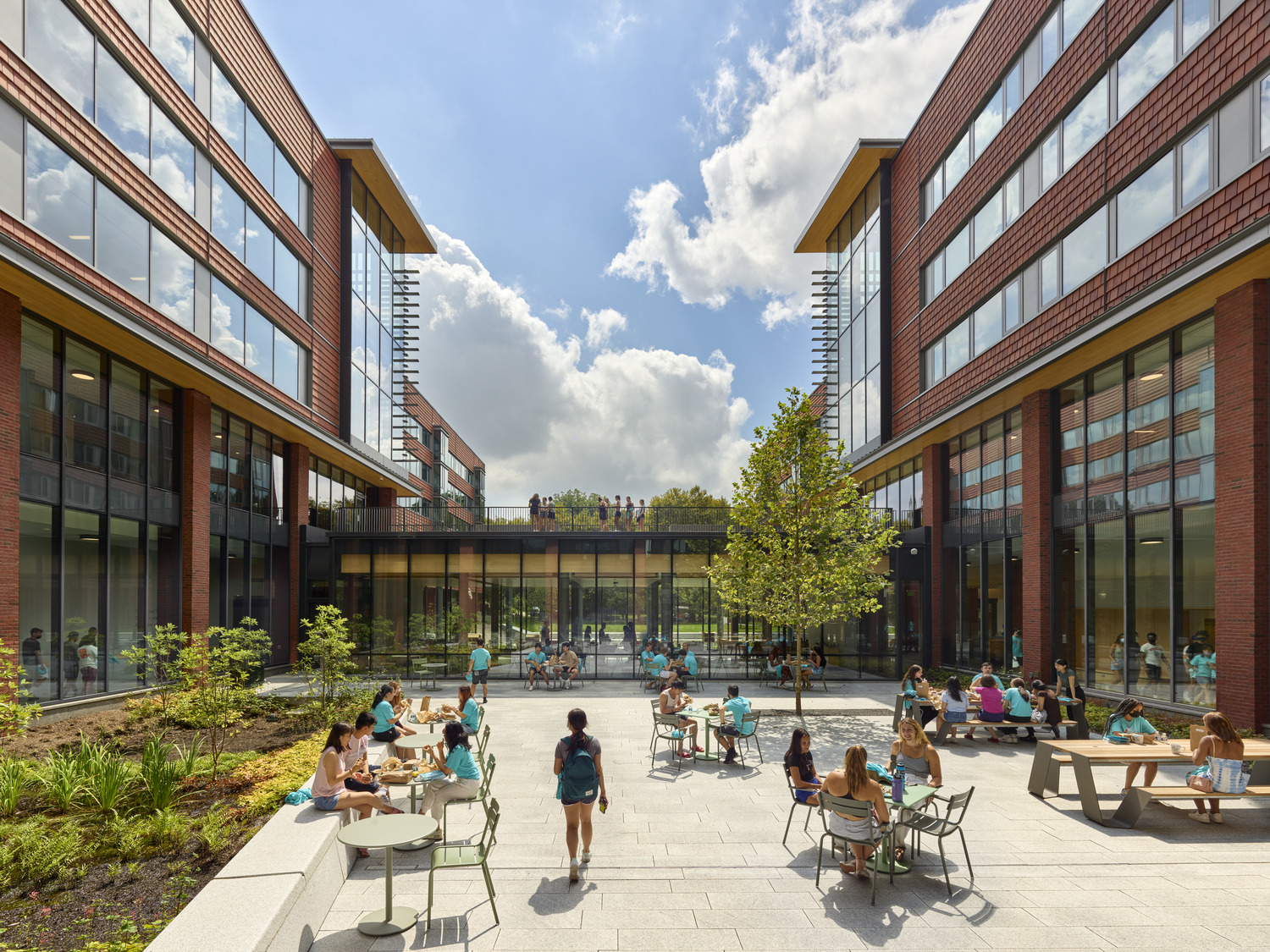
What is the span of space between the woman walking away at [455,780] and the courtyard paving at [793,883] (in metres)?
0.50

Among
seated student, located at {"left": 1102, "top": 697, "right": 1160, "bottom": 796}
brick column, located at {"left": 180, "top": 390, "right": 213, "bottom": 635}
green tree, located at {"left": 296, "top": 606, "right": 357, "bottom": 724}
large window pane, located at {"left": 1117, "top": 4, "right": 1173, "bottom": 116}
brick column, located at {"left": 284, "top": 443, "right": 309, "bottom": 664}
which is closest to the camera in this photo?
seated student, located at {"left": 1102, "top": 697, "right": 1160, "bottom": 796}

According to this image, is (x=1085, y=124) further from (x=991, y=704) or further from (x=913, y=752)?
(x=913, y=752)

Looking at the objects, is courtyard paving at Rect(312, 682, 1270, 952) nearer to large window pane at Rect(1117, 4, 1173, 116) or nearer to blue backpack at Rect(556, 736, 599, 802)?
blue backpack at Rect(556, 736, 599, 802)

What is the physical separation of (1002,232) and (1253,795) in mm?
15441

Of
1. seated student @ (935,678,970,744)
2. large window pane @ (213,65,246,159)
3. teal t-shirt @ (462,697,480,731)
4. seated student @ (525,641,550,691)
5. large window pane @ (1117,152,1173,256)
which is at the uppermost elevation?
large window pane @ (213,65,246,159)

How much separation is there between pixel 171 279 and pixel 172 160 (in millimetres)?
2880

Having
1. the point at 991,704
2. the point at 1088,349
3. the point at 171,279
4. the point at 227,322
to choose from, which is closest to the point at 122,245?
the point at 171,279

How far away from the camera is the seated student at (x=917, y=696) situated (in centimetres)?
1377

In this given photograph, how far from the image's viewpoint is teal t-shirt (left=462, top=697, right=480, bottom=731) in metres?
11.5

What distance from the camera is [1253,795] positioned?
28.3 ft

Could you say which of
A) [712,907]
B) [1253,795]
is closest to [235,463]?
[712,907]

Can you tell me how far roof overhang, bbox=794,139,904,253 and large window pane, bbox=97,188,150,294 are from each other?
22.5 meters

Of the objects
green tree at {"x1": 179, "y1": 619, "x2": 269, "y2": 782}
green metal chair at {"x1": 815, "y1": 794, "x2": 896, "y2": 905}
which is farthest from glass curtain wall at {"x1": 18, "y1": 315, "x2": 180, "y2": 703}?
green metal chair at {"x1": 815, "y1": 794, "x2": 896, "y2": 905}

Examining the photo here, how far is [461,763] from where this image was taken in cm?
865
